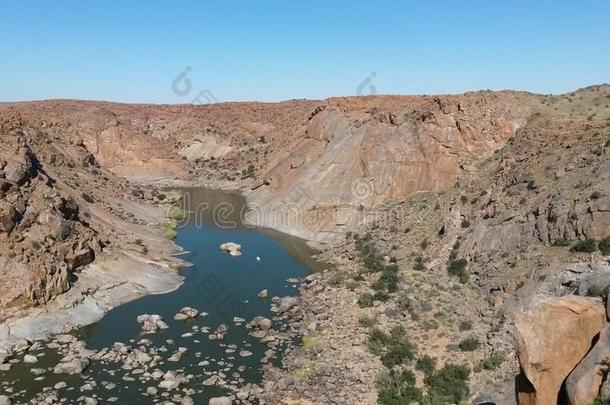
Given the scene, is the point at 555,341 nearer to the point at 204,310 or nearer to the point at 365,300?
the point at 365,300

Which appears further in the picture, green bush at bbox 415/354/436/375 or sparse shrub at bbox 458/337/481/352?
sparse shrub at bbox 458/337/481/352

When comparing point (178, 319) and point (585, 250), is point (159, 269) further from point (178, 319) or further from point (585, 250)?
point (585, 250)

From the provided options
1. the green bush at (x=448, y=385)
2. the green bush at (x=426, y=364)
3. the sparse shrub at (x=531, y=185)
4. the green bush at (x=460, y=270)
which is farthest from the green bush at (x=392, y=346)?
the sparse shrub at (x=531, y=185)

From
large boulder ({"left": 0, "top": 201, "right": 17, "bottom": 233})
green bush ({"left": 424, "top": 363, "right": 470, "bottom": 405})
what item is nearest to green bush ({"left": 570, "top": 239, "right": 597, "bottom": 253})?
green bush ({"left": 424, "top": 363, "right": 470, "bottom": 405})

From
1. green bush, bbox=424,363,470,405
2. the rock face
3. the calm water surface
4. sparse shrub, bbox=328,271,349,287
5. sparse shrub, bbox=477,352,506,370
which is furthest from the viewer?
sparse shrub, bbox=328,271,349,287

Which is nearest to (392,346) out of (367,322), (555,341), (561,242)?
(367,322)

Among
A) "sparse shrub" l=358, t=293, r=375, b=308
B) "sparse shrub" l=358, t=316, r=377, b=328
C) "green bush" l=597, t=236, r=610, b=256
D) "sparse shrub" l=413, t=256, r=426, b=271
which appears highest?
"green bush" l=597, t=236, r=610, b=256

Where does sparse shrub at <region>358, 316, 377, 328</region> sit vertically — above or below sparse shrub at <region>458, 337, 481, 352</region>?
below

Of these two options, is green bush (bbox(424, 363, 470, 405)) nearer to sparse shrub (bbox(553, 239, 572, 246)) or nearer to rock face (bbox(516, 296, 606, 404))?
sparse shrub (bbox(553, 239, 572, 246))
